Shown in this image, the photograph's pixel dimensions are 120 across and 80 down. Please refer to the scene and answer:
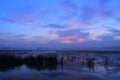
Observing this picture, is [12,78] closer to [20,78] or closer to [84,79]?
[20,78]

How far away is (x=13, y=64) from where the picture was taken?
2886cm

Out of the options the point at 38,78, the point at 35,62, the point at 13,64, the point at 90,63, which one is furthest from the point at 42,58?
the point at 38,78

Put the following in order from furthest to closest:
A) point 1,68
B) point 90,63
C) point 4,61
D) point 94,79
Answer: point 90,63 → point 4,61 → point 1,68 → point 94,79

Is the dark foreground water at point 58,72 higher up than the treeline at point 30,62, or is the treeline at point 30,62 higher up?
the treeline at point 30,62

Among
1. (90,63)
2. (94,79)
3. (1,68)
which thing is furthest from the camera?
(90,63)

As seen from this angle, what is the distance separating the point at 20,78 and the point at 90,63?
13.3 metres

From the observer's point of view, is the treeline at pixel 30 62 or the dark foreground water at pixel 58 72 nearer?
the dark foreground water at pixel 58 72

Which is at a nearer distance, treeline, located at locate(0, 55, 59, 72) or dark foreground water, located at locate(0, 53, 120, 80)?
dark foreground water, located at locate(0, 53, 120, 80)

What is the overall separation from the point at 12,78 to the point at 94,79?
632 cm

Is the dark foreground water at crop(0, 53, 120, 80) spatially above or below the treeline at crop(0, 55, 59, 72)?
below

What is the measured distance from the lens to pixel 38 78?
1939 cm

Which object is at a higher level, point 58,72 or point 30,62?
point 30,62

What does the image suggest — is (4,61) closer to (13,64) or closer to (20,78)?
(13,64)

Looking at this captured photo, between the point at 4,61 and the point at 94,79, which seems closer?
the point at 94,79
